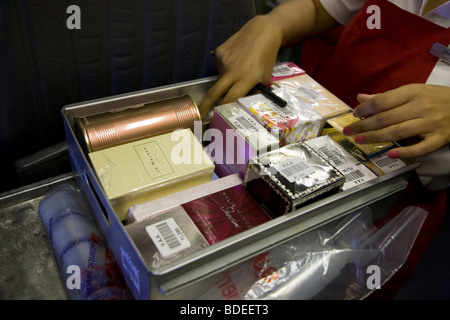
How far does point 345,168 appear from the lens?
805 millimetres

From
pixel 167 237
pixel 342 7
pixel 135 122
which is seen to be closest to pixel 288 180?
pixel 167 237

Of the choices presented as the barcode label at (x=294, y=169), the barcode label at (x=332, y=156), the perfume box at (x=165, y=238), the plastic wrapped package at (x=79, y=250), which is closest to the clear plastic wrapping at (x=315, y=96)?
the barcode label at (x=332, y=156)

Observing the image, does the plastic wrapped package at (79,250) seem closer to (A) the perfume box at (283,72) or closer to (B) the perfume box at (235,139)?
(B) the perfume box at (235,139)

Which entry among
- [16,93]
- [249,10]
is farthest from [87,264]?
[249,10]

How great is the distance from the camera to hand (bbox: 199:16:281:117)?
0.95 m

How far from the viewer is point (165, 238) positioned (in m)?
0.63

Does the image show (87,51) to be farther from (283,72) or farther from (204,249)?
(204,249)

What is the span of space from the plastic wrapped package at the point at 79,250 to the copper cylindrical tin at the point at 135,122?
0.49 feet

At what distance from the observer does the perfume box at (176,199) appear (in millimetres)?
689

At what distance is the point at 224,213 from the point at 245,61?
46 cm

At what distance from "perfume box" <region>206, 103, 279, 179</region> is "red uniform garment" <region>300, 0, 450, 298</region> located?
42 cm

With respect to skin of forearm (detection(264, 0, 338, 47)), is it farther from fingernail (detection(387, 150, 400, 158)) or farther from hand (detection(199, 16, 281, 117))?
fingernail (detection(387, 150, 400, 158))

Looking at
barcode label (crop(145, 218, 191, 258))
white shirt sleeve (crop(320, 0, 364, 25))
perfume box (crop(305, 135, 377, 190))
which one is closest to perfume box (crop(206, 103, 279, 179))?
perfume box (crop(305, 135, 377, 190))
